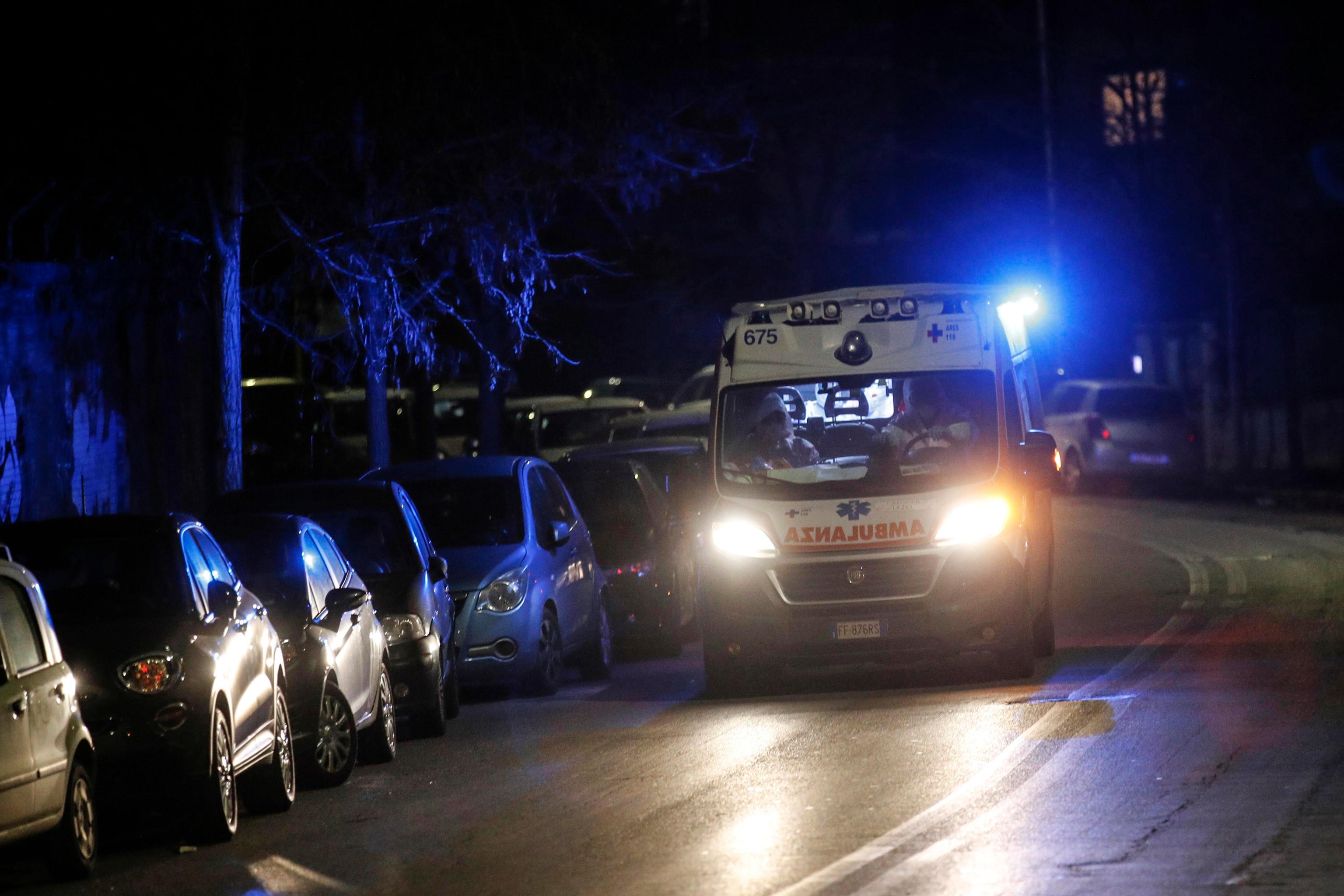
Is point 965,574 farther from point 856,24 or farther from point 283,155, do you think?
point 856,24

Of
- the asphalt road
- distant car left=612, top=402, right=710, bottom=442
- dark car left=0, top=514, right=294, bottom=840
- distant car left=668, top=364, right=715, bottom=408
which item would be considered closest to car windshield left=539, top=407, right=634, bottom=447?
distant car left=612, top=402, right=710, bottom=442

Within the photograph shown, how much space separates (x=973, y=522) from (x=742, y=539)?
149 centimetres

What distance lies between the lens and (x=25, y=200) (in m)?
18.6

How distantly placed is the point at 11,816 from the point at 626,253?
Answer: 74.9ft

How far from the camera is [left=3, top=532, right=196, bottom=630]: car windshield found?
363 inches

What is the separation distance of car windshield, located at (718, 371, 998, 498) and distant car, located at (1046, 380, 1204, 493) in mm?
20918

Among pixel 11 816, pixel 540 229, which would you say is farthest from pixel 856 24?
pixel 11 816

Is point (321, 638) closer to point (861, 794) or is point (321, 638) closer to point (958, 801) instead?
point (861, 794)

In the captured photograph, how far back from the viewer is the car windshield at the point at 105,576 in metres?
9.22

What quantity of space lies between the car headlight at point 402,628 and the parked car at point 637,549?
4100mm

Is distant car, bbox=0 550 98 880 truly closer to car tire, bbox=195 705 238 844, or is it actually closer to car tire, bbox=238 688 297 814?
car tire, bbox=195 705 238 844

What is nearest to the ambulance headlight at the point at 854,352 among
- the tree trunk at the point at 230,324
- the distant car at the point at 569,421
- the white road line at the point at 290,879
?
the tree trunk at the point at 230,324

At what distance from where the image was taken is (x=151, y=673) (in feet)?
28.9

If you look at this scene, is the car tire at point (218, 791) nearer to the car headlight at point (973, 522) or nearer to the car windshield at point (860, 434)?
the car windshield at point (860, 434)
